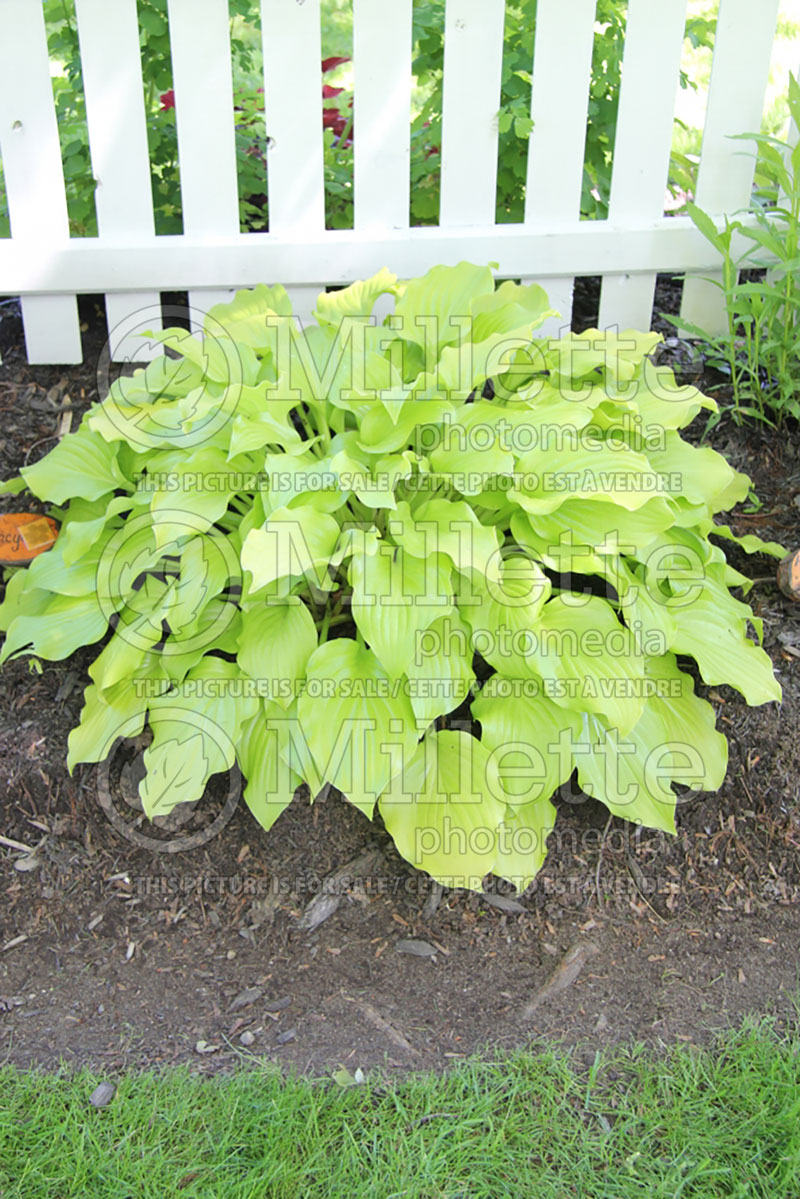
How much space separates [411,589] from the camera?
6.82 feet

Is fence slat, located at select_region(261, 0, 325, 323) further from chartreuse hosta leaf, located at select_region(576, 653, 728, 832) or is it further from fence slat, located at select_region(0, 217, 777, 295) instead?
chartreuse hosta leaf, located at select_region(576, 653, 728, 832)

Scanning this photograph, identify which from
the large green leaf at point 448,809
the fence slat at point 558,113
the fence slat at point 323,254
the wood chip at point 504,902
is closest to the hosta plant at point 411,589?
the large green leaf at point 448,809

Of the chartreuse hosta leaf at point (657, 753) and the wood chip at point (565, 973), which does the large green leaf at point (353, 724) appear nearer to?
the chartreuse hosta leaf at point (657, 753)

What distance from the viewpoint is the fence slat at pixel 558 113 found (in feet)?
8.98

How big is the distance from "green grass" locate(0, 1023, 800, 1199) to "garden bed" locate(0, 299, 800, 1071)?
0.08 metres

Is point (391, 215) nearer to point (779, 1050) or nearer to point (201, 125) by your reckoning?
point (201, 125)

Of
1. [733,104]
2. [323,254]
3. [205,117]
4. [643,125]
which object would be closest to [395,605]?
[323,254]

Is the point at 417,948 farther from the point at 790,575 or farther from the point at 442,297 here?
the point at 442,297

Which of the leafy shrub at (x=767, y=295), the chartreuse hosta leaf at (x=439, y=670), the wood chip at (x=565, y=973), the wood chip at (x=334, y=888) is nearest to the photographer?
the chartreuse hosta leaf at (x=439, y=670)

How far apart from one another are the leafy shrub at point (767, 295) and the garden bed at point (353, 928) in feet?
2.76

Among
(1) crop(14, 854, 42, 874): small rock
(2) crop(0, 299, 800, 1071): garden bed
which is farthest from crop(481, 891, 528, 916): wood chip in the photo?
(1) crop(14, 854, 42, 874): small rock

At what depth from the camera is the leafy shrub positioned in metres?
2.63

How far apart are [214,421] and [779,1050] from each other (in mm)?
1752

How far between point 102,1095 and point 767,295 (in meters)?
2.38
